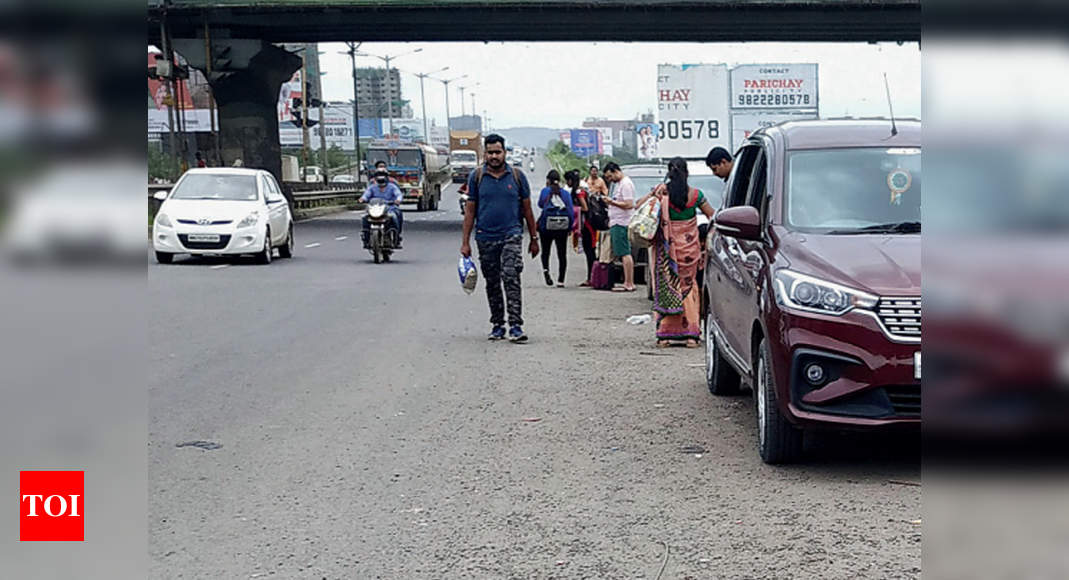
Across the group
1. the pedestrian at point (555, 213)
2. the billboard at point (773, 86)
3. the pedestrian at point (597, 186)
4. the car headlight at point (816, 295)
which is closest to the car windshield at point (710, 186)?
the pedestrian at point (597, 186)

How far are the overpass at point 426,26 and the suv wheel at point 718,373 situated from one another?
24307mm

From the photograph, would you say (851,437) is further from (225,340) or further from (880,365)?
(225,340)

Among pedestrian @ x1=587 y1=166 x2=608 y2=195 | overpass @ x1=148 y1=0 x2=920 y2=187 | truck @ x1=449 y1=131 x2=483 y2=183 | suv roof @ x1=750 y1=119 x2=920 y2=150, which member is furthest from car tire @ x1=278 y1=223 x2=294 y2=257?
truck @ x1=449 y1=131 x2=483 y2=183

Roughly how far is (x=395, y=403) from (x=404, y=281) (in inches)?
425

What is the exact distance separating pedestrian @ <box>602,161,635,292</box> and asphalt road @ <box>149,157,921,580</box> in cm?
468

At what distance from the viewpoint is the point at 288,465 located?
684 centimetres

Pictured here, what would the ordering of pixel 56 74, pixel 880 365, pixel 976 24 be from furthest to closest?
1. pixel 880 365
2. pixel 56 74
3. pixel 976 24

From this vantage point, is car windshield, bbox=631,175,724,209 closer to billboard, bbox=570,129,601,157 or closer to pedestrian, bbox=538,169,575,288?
pedestrian, bbox=538,169,575,288

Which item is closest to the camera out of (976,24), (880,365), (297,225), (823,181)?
(976,24)

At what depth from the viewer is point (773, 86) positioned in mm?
46531

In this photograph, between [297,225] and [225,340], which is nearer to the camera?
[225,340]

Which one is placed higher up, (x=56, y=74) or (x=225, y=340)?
(x=56, y=74)

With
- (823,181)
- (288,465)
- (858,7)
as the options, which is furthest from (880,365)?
(858,7)

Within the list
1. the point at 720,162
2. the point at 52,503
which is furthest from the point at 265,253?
the point at 52,503
